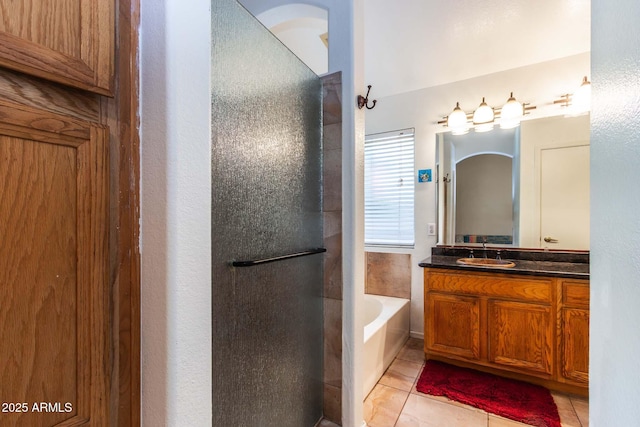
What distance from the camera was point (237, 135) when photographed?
3.49 feet

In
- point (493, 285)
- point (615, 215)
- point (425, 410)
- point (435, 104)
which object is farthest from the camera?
point (435, 104)

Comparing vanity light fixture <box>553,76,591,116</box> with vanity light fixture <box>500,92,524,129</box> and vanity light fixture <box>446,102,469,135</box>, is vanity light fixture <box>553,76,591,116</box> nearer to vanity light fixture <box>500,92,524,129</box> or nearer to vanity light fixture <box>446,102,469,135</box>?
vanity light fixture <box>500,92,524,129</box>

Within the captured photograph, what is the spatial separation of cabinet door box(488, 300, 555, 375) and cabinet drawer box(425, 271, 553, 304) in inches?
2.6

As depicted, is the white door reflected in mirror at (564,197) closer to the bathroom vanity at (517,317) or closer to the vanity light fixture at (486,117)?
the bathroom vanity at (517,317)

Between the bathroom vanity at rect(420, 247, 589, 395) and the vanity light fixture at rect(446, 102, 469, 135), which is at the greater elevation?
the vanity light fixture at rect(446, 102, 469, 135)

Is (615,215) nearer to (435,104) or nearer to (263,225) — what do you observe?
(263,225)

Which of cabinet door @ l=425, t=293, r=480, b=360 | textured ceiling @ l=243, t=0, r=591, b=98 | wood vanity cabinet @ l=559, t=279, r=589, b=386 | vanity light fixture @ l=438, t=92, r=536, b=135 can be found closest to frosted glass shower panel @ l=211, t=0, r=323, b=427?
textured ceiling @ l=243, t=0, r=591, b=98

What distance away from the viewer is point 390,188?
2967 millimetres

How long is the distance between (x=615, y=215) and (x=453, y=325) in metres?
1.71

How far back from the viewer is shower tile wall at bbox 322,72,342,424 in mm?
1537

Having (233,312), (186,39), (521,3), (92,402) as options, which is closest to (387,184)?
(521,3)

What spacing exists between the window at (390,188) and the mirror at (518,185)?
11.4 inches

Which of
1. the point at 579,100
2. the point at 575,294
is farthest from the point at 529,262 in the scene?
the point at 579,100

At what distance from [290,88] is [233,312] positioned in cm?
107
